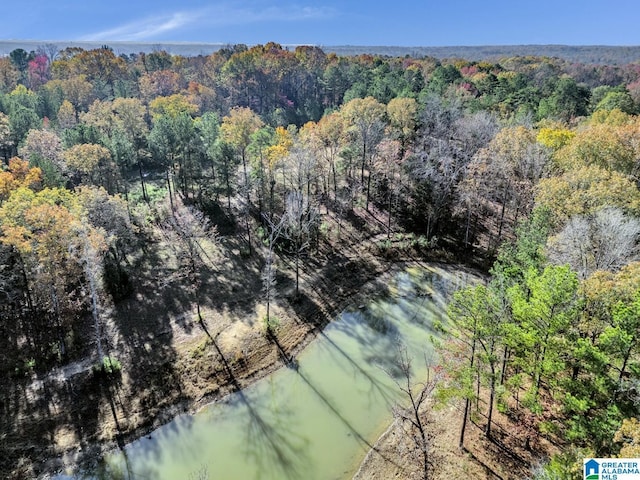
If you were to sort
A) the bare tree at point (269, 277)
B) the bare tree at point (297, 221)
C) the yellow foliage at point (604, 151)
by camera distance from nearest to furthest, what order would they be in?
the bare tree at point (269, 277), the yellow foliage at point (604, 151), the bare tree at point (297, 221)

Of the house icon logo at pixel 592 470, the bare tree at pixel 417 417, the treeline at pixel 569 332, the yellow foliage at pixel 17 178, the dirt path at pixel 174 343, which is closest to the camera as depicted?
the house icon logo at pixel 592 470

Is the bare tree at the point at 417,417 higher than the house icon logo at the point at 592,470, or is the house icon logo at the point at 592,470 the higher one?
the house icon logo at the point at 592,470

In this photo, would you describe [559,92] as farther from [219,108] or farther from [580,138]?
[219,108]

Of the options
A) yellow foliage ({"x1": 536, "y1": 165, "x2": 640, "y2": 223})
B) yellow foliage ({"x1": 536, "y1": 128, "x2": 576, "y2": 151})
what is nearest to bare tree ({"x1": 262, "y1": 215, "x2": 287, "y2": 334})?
yellow foliage ({"x1": 536, "y1": 165, "x2": 640, "y2": 223})

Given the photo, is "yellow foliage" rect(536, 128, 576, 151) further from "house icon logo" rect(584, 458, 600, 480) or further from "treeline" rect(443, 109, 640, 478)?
"house icon logo" rect(584, 458, 600, 480)

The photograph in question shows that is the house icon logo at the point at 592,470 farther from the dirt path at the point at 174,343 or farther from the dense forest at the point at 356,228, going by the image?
the dirt path at the point at 174,343

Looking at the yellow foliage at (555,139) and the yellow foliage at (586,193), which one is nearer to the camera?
the yellow foliage at (586,193)

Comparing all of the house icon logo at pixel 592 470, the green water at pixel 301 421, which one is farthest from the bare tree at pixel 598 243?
the house icon logo at pixel 592 470

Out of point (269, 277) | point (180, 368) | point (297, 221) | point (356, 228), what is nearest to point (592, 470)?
point (269, 277)

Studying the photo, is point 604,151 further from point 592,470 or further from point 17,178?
point 17,178
